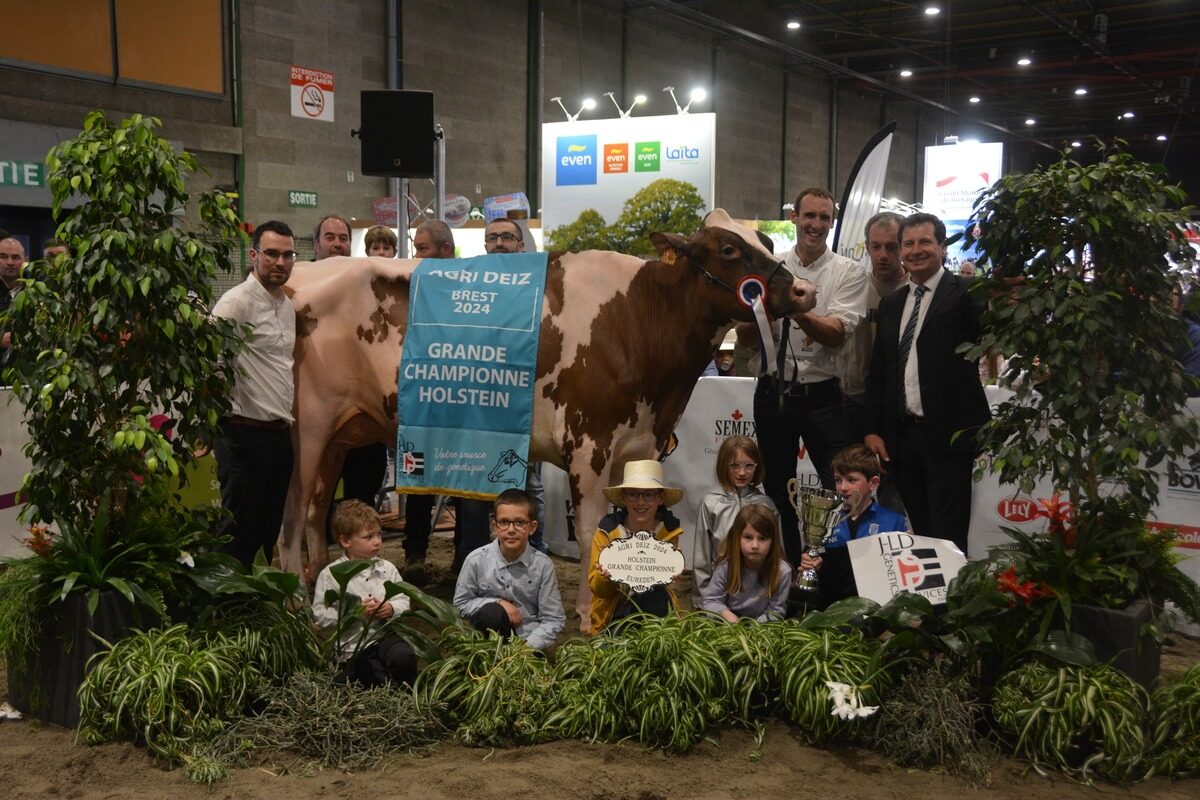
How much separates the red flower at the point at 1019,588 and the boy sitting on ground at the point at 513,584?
66.6 inches

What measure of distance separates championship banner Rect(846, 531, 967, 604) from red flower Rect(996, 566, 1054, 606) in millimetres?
187

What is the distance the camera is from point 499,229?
6633mm

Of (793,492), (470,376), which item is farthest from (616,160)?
(793,492)

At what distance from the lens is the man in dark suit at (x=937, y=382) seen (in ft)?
14.7

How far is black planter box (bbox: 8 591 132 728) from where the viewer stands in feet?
12.7

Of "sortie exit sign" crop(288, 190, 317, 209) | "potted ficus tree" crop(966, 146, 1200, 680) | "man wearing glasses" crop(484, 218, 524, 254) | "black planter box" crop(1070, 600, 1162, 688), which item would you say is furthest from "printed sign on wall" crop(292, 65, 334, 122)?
"black planter box" crop(1070, 600, 1162, 688)

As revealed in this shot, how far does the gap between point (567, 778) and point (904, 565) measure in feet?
4.76

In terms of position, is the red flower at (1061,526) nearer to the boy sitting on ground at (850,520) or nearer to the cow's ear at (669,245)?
the boy sitting on ground at (850,520)

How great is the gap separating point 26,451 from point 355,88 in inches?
466

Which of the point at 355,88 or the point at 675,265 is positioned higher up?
the point at 355,88

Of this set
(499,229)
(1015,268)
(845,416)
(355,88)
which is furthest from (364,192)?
(1015,268)

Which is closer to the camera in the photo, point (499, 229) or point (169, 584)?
point (169, 584)

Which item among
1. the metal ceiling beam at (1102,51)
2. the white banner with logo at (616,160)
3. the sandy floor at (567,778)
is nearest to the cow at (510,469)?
the sandy floor at (567,778)

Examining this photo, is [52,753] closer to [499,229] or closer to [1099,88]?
[499,229]
